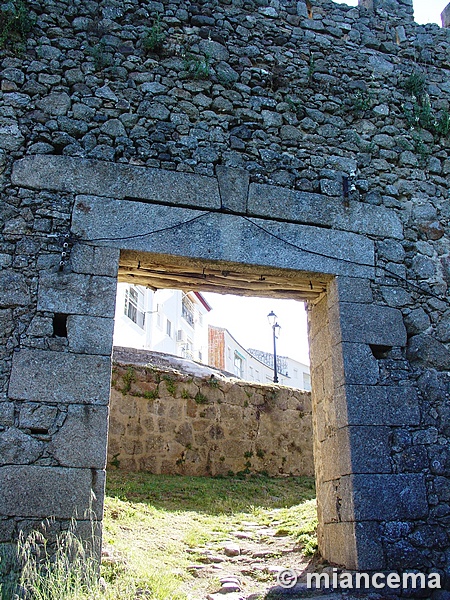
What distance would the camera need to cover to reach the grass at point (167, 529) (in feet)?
12.5

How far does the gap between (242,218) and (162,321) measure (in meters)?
18.5

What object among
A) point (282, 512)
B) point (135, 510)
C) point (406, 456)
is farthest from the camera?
point (282, 512)

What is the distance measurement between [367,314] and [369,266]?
477 mm

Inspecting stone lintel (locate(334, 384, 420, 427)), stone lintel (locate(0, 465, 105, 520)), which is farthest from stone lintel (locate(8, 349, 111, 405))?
stone lintel (locate(334, 384, 420, 427))

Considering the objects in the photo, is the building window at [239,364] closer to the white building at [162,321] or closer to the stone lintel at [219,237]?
the white building at [162,321]

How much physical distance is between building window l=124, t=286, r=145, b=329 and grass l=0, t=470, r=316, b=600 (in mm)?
10955

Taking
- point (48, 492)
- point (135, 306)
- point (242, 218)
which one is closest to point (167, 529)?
point (48, 492)

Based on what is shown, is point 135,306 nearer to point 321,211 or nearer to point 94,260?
point 321,211

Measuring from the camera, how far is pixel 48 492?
4.00 meters

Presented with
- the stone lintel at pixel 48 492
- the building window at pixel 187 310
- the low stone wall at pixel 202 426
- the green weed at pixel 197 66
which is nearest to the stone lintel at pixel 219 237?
the green weed at pixel 197 66

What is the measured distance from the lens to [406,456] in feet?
15.5

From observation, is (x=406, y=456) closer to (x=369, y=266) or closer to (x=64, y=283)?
(x=369, y=266)

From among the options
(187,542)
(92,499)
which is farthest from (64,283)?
(187,542)

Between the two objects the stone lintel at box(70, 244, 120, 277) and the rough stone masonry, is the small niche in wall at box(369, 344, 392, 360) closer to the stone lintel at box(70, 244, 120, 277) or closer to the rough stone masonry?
the rough stone masonry
